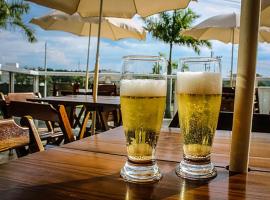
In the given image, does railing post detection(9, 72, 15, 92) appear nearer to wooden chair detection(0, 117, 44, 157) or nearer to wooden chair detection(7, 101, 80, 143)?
wooden chair detection(7, 101, 80, 143)

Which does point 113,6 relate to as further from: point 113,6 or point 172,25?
point 172,25

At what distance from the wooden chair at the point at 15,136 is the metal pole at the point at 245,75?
2.20 ft

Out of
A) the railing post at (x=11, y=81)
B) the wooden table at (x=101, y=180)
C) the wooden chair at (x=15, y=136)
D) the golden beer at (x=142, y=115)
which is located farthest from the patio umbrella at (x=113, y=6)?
the railing post at (x=11, y=81)

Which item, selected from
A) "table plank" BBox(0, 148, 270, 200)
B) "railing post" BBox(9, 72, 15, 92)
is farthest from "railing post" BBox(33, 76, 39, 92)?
"table plank" BBox(0, 148, 270, 200)

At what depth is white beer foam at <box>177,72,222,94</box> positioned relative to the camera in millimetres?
724

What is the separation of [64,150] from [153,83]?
1.36 feet

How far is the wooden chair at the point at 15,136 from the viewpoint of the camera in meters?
0.97

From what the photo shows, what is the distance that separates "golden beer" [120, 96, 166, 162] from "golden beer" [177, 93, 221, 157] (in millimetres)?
58

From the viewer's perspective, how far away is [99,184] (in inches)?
26.3

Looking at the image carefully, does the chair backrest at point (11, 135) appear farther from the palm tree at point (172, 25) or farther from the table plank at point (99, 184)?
the palm tree at point (172, 25)

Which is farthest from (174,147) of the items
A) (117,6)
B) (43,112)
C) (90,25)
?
(90,25)

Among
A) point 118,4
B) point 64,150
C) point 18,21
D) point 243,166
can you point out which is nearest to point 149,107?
point 243,166

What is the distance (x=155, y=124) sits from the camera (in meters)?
0.72

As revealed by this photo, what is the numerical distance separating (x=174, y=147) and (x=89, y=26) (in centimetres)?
556
